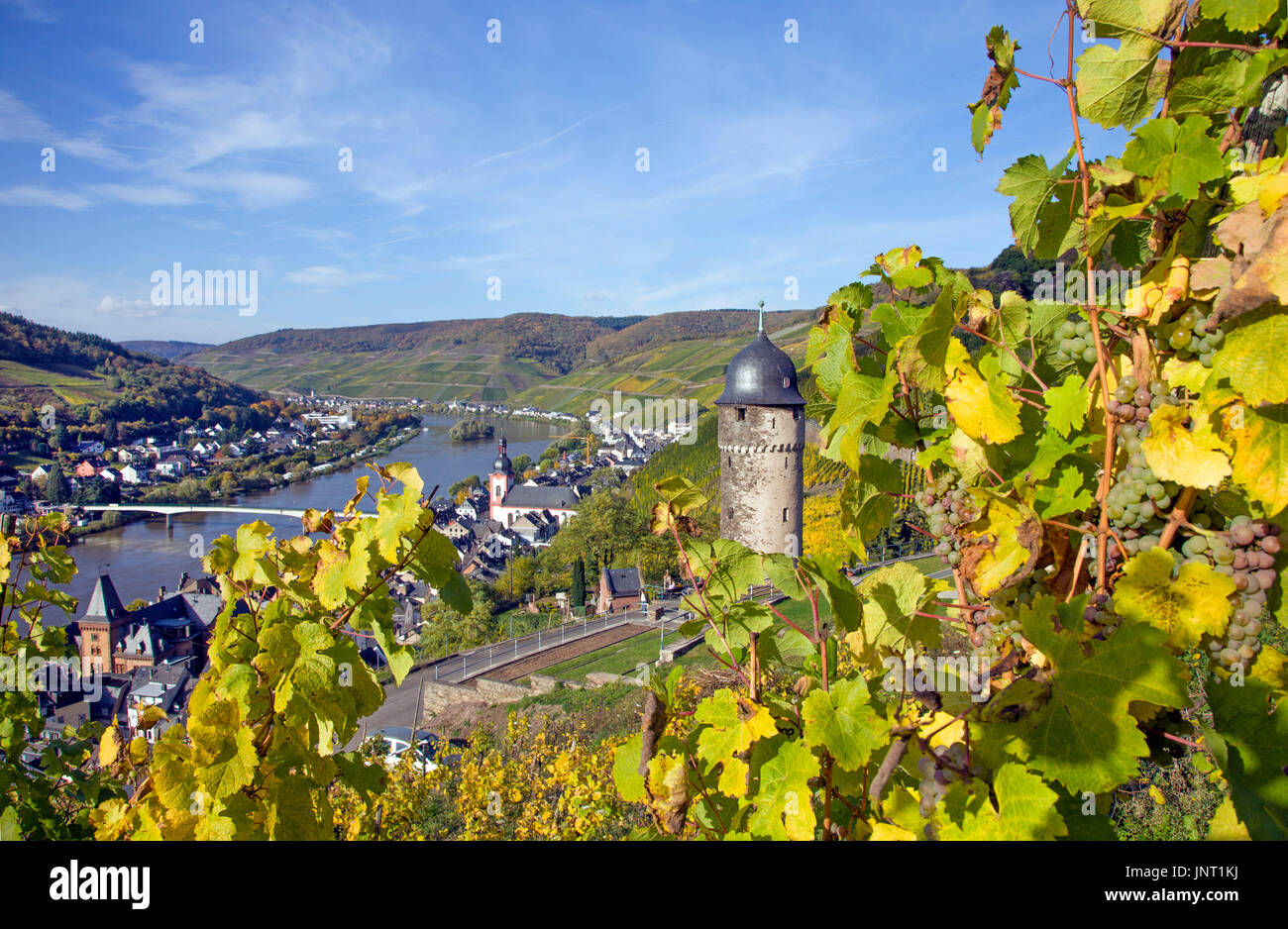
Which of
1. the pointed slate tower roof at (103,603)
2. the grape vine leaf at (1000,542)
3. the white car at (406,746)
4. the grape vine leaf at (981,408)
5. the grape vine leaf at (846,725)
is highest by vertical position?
the grape vine leaf at (981,408)

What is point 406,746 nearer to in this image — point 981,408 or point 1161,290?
point 981,408

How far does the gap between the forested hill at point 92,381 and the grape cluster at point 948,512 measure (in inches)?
3961

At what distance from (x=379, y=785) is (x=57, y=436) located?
9723 cm

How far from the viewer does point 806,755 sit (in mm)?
1285

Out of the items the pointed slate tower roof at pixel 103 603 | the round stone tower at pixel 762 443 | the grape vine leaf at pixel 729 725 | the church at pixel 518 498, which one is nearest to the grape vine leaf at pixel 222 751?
the grape vine leaf at pixel 729 725

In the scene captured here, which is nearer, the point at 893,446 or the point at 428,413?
the point at 893,446

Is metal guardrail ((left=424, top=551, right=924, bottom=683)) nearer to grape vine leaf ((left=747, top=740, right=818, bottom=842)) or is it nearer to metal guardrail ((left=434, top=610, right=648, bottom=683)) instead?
metal guardrail ((left=434, top=610, right=648, bottom=683))

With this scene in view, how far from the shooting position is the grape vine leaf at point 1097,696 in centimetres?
98

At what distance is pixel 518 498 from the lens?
78.9 meters

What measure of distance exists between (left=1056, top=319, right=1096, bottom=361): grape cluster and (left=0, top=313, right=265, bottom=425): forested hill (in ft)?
331

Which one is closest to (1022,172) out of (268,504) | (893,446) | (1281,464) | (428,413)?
(893,446)

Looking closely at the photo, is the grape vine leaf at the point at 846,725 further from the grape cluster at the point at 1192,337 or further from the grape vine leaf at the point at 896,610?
the grape cluster at the point at 1192,337
